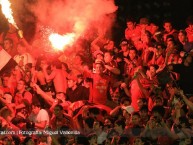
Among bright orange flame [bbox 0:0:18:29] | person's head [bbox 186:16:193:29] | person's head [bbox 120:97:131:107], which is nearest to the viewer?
person's head [bbox 120:97:131:107]

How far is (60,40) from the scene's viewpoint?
1006 cm

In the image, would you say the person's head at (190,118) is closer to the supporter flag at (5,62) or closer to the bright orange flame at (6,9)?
the supporter flag at (5,62)

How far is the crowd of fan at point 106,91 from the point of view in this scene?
8.16 m

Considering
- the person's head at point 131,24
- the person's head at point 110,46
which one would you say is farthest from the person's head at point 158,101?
the person's head at point 131,24

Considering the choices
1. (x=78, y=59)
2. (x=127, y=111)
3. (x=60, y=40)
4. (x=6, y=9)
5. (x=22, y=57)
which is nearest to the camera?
(x=127, y=111)

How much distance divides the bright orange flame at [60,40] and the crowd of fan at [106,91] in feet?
0.84

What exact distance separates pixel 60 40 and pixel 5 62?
118cm

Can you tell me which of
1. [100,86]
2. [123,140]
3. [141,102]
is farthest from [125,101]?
[123,140]

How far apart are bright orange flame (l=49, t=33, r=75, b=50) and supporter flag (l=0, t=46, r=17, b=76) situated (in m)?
0.88

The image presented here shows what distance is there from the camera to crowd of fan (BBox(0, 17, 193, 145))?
8.16 metres

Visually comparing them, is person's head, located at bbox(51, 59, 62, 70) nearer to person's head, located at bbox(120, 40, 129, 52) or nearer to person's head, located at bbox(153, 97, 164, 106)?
person's head, located at bbox(120, 40, 129, 52)

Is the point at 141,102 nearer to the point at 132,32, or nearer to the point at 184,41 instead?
the point at 184,41

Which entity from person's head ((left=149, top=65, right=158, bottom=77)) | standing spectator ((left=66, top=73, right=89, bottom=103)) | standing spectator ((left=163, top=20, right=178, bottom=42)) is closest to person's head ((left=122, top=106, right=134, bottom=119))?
person's head ((left=149, top=65, right=158, bottom=77))

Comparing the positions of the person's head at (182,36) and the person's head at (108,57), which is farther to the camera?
the person's head at (108,57)
